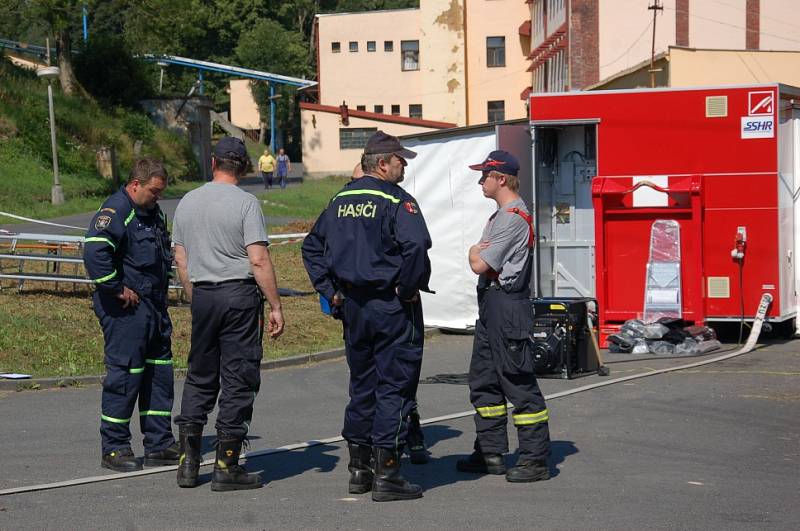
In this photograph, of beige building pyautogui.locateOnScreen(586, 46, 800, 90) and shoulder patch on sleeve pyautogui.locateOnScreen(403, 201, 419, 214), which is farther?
beige building pyautogui.locateOnScreen(586, 46, 800, 90)

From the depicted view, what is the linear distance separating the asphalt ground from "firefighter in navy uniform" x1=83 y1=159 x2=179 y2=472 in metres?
0.32

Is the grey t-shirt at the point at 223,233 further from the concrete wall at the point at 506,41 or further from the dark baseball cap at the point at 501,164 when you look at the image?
the concrete wall at the point at 506,41

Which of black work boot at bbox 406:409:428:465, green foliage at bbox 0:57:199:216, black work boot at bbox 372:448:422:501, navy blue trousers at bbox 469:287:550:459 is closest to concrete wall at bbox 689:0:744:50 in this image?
green foliage at bbox 0:57:199:216

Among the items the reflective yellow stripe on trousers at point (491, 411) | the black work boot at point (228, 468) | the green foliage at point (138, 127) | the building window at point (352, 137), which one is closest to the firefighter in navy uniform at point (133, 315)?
the black work boot at point (228, 468)

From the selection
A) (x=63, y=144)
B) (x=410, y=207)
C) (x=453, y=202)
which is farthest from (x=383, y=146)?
(x=63, y=144)

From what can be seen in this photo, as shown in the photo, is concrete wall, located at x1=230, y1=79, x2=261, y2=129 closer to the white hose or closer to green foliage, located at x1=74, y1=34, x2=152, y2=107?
green foliage, located at x1=74, y1=34, x2=152, y2=107

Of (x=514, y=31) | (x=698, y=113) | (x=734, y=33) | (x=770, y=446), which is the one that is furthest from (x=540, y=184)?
(x=514, y=31)

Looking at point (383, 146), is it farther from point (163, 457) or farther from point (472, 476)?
point (163, 457)

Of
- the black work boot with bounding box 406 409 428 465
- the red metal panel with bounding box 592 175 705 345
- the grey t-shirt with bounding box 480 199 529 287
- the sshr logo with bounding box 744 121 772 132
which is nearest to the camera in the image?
the grey t-shirt with bounding box 480 199 529 287

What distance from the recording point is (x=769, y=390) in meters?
10.7

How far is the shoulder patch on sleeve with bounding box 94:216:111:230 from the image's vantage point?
738cm

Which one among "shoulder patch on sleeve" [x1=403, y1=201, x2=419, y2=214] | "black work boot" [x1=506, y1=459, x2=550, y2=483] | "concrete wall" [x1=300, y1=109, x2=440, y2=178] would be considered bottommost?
"black work boot" [x1=506, y1=459, x2=550, y2=483]

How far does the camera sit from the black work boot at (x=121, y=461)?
7293 mm

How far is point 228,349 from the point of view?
6.76m
